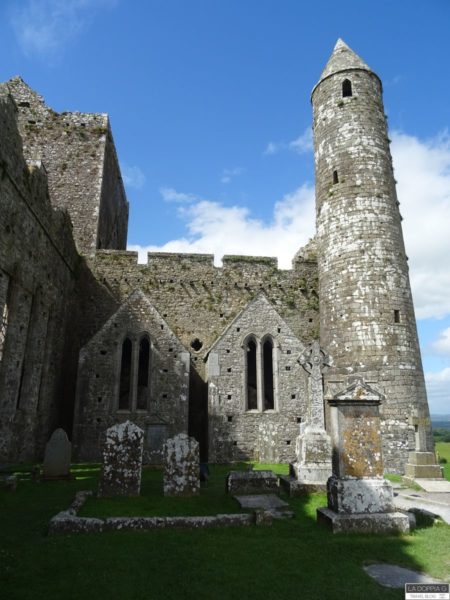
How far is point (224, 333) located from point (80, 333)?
5.85m

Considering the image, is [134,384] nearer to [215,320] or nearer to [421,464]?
[215,320]

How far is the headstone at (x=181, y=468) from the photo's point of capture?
8047mm

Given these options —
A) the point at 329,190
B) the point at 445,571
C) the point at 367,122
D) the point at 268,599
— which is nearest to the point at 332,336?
the point at 329,190

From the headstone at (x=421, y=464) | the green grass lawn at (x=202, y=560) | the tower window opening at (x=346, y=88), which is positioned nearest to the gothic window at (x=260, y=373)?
the headstone at (x=421, y=464)

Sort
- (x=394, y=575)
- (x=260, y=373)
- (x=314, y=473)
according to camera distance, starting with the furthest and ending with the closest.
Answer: (x=260, y=373) < (x=314, y=473) < (x=394, y=575)

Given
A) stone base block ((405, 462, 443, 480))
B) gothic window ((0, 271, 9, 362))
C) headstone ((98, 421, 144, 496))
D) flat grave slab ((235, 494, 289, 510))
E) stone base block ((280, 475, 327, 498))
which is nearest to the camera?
flat grave slab ((235, 494, 289, 510))

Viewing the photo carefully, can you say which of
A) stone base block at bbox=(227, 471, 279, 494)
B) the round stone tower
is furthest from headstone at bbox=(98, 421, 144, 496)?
the round stone tower

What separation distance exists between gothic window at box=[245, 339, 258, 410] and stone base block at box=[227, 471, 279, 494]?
6.97 m

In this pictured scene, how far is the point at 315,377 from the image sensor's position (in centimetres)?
1041

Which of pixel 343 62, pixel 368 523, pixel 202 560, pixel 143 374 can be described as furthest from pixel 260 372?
pixel 343 62

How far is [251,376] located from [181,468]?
27.8 feet

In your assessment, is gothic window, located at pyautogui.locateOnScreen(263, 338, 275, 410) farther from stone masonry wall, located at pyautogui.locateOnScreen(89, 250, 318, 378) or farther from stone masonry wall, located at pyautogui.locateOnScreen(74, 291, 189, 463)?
stone masonry wall, located at pyautogui.locateOnScreen(74, 291, 189, 463)

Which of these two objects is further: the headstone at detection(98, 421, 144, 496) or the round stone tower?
the round stone tower

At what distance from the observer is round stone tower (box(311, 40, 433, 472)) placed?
1355 centimetres
